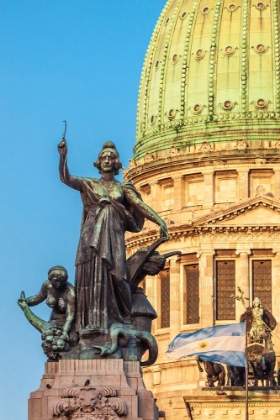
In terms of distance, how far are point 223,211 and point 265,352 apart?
14608 mm

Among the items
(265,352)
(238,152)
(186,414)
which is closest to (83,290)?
(265,352)

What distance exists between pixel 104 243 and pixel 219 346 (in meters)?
59.5

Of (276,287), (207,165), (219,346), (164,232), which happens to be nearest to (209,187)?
(207,165)

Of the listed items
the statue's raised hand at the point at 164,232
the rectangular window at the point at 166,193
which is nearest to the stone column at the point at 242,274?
the rectangular window at the point at 166,193

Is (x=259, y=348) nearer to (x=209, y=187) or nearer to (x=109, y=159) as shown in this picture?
(x=209, y=187)

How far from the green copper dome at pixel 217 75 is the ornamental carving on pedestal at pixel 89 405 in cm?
9505

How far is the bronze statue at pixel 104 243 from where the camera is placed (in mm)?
29281

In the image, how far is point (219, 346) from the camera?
8844 cm

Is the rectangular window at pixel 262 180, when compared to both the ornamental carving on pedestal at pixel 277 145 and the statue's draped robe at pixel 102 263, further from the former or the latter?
the statue's draped robe at pixel 102 263

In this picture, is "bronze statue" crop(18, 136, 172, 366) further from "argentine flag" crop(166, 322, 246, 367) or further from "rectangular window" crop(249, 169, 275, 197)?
"rectangular window" crop(249, 169, 275, 197)

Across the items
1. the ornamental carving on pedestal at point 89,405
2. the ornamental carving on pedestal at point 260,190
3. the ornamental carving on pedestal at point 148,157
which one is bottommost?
the ornamental carving on pedestal at point 89,405

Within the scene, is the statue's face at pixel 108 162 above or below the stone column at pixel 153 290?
below

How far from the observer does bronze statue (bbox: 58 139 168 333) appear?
2928cm

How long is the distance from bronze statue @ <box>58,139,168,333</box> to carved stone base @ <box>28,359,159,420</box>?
75cm
